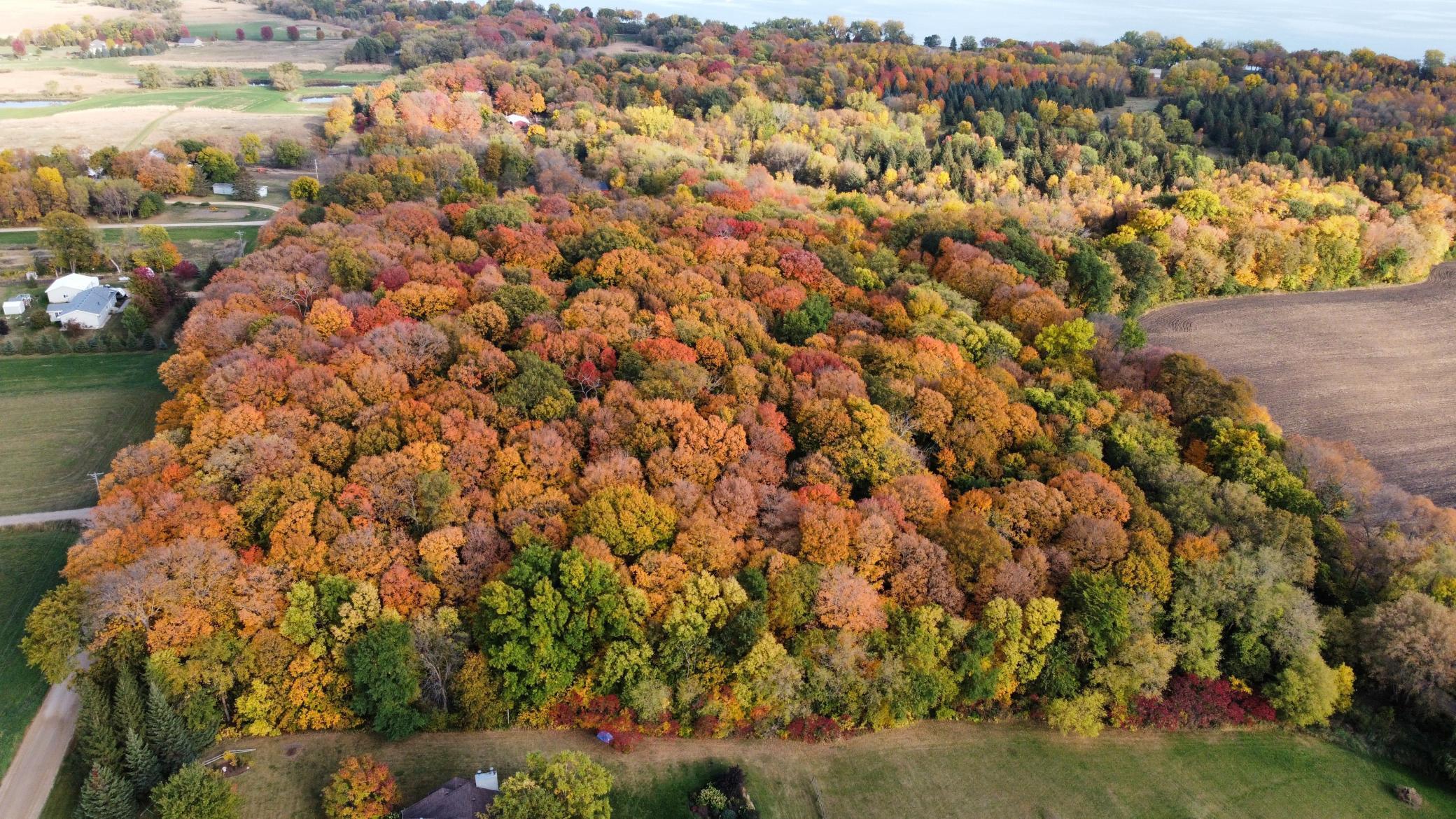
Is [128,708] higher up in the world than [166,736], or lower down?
higher up

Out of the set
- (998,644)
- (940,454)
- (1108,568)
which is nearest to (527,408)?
(940,454)

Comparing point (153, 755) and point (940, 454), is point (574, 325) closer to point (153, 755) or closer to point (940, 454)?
point (940, 454)

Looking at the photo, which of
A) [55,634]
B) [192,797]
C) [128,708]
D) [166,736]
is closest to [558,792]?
[192,797]

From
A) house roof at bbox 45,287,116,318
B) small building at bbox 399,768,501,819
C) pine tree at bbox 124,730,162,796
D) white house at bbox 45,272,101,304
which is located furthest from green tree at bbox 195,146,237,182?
small building at bbox 399,768,501,819

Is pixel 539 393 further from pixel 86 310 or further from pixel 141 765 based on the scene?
pixel 86 310

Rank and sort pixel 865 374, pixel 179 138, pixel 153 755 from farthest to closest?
1. pixel 179 138
2. pixel 865 374
3. pixel 153 755
